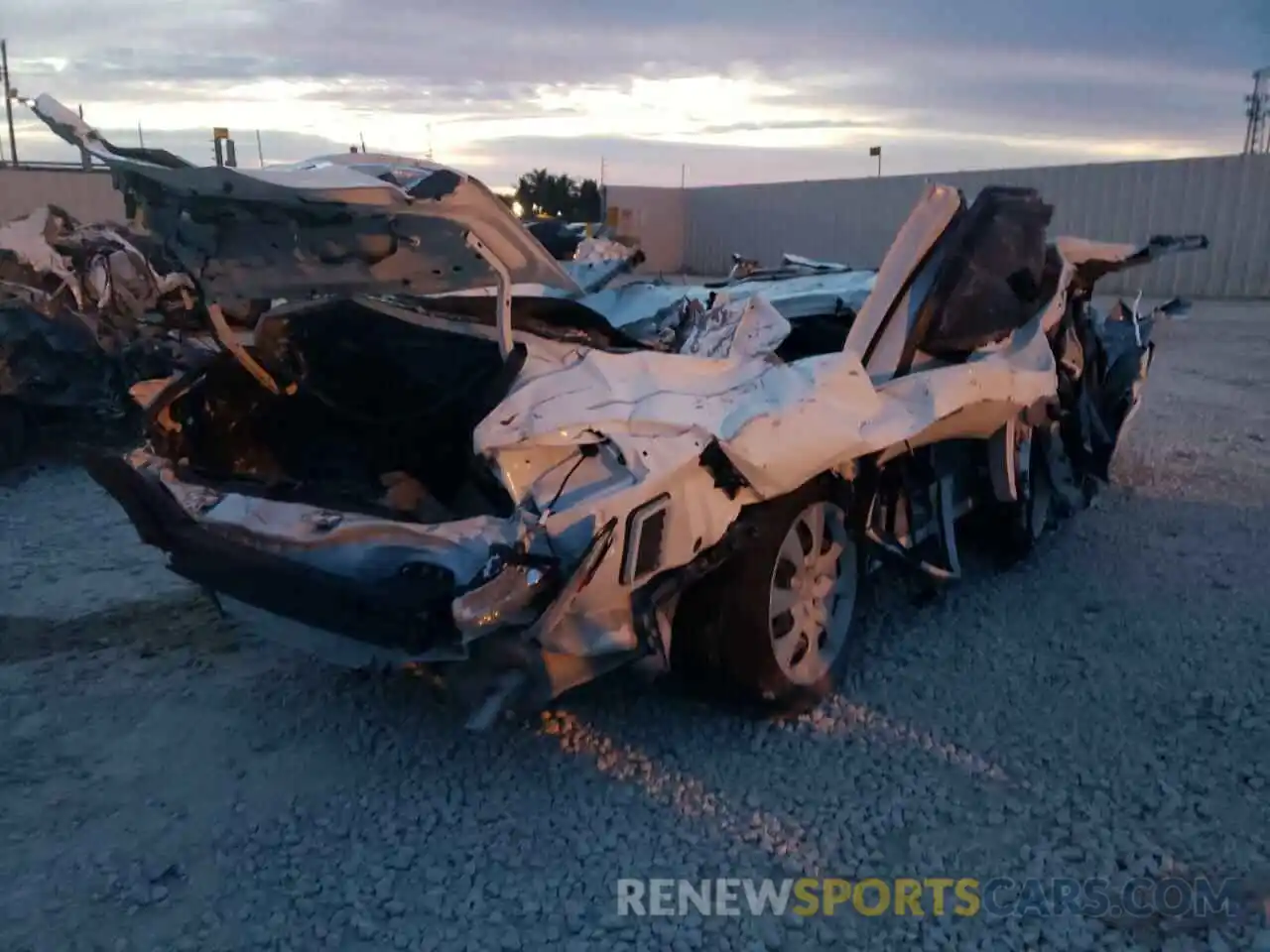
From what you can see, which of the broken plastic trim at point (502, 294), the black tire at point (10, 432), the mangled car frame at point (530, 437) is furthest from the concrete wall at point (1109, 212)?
the broken plastic trim at point (502, 294)

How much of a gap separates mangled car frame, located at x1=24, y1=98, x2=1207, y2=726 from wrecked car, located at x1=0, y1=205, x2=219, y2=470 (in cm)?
381

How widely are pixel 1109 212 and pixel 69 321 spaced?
18385 millimetres

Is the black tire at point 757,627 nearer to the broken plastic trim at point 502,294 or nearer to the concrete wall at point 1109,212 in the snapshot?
the broken plastic trim at point 502,294

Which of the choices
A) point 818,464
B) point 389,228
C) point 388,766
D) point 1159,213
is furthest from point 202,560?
point 1159,213

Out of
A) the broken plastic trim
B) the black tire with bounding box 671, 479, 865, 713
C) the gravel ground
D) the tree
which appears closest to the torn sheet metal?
the gravel ground

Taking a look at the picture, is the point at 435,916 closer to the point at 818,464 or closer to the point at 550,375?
the point at 550,375

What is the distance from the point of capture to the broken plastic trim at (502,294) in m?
3.13

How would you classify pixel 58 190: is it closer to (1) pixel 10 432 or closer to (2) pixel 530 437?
(1) pixel 10 432

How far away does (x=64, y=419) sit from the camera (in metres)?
8.13

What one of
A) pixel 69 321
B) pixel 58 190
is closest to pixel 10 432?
pixel 69 321

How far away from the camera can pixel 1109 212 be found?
20.4 m

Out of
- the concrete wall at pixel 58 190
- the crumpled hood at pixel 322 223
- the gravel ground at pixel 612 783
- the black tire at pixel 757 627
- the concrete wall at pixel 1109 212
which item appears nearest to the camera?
the gravel ground at pixel 612 783

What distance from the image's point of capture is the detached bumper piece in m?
2.96

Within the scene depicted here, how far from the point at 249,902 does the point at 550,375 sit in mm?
1632
